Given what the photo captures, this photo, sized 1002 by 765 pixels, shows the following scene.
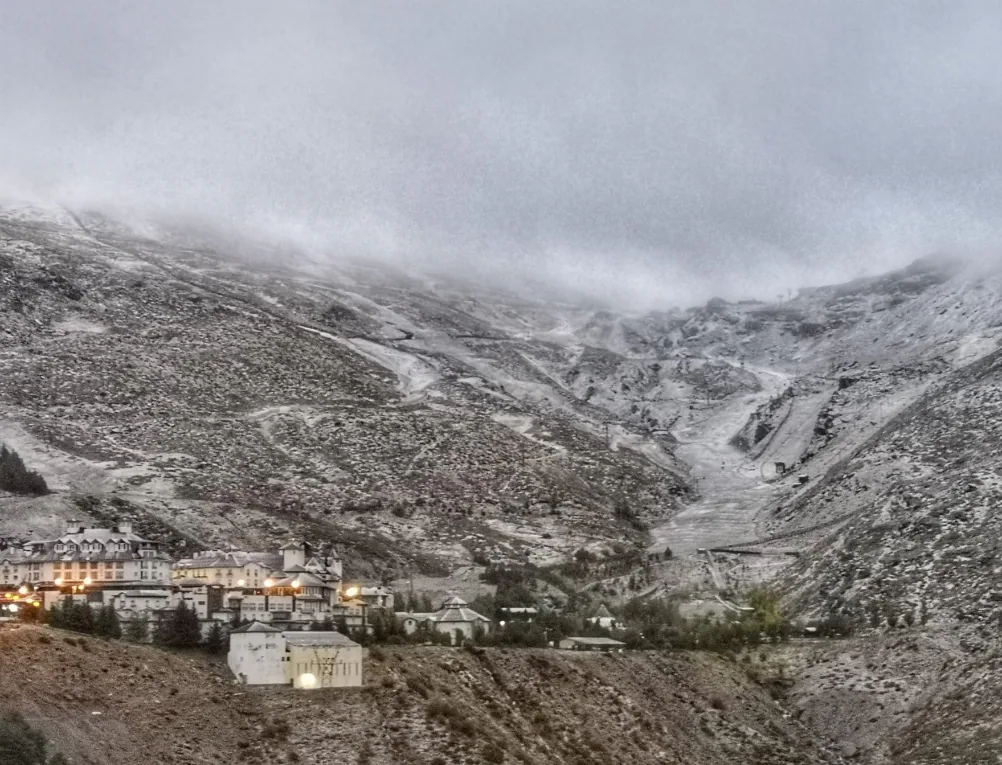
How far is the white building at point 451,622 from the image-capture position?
69938mm

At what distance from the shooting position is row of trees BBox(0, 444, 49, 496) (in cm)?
9744

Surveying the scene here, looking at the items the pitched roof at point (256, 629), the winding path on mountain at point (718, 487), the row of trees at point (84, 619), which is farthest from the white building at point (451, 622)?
the winding path on mountain at point (718, 487)

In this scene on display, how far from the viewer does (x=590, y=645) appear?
73625 millimetres

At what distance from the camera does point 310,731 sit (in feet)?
169

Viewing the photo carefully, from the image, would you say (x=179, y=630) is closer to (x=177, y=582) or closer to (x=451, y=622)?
(x=177, y=582)

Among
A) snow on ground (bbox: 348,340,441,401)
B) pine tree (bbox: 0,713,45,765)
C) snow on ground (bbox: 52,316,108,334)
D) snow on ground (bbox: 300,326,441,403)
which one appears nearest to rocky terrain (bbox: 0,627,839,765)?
pine tree (bbox: 0,713,45,765)

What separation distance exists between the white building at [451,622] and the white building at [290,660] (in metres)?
11.9

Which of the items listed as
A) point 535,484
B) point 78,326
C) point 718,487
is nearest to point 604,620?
point 535,484

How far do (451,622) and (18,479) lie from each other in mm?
44235

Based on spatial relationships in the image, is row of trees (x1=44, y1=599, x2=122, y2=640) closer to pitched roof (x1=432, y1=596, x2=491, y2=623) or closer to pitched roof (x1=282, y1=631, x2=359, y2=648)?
pitched roof (x1=282, y1=631, x2=359, y2=648)

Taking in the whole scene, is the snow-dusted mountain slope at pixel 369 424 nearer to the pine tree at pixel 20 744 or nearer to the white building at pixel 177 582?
the white building at pixel 177 582

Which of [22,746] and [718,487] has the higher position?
[718,487]

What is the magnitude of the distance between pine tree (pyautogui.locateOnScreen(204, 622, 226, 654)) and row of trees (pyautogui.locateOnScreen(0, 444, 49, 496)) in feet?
144

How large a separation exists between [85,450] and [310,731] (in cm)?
7349
